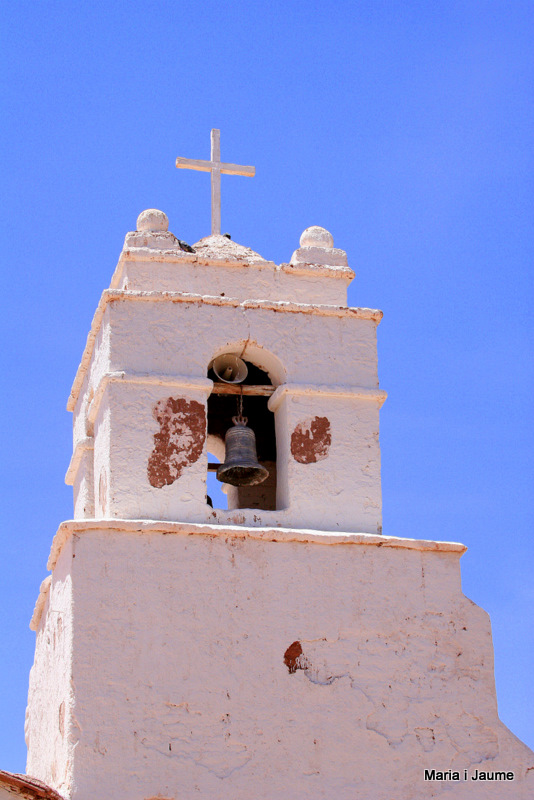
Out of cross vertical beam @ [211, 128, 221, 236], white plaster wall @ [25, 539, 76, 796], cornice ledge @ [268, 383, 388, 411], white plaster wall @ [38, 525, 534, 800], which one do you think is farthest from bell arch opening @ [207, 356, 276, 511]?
white plaster wall @ [25, 539, 76, 796]

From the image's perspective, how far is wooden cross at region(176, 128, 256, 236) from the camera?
11.2m

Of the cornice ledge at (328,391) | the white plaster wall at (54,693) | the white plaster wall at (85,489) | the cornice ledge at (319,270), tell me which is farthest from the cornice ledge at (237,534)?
the cornice ledge at (319,270)

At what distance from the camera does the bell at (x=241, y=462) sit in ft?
33.3

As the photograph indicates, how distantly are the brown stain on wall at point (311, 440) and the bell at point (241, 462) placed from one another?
0.98ft

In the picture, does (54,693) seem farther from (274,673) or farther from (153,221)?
(153,221)

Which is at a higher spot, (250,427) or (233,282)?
(233,282)

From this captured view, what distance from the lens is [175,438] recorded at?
986 centimetres

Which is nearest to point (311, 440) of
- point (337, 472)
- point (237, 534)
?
point (337, 472)

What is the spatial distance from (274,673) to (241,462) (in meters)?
1.57

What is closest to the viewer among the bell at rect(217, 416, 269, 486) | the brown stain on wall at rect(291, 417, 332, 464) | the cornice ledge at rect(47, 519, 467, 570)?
the cornice ledge at rect(47, 519, 467, 570)

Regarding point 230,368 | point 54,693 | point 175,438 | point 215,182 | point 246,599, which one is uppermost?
point 215,182

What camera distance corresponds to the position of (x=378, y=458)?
10.2 m

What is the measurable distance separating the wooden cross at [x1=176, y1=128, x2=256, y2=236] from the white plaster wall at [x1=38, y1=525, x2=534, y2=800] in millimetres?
2868

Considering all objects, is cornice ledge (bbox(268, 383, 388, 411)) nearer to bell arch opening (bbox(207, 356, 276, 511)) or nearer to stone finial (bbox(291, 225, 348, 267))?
bell arch opening (bbox(207, 356, 276, 511))
